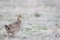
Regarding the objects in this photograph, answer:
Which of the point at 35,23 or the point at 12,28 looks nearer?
the point at 12,28

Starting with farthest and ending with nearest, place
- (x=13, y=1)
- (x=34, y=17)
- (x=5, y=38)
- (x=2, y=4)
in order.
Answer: (x=13, y=1) < (x=2, y=4) < (x=34, y=17) < (x=5, y=38)

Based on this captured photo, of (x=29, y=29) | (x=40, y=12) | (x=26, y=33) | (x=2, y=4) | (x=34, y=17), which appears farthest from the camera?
(x=2, y=4)

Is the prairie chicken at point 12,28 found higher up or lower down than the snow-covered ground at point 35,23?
higher up

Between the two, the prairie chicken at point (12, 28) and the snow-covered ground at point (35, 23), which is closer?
the prairie chicken at point (12, 28)

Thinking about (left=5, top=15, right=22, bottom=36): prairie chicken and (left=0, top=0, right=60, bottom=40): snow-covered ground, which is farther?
(left=0, top=0, right=60, bottom=40): snow-covered ground

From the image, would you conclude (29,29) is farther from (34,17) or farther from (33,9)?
(33,9)

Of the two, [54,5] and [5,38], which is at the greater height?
[5,38]

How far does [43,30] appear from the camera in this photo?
23.8ft

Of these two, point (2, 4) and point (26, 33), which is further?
point (2, 4)

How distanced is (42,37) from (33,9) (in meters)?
4.79

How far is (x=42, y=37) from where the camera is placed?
659cm

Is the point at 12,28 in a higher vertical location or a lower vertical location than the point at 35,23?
higher

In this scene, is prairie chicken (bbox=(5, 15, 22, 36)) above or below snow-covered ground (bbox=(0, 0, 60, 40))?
above

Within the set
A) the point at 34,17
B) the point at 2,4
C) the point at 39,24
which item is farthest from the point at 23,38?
the point at 2,4
